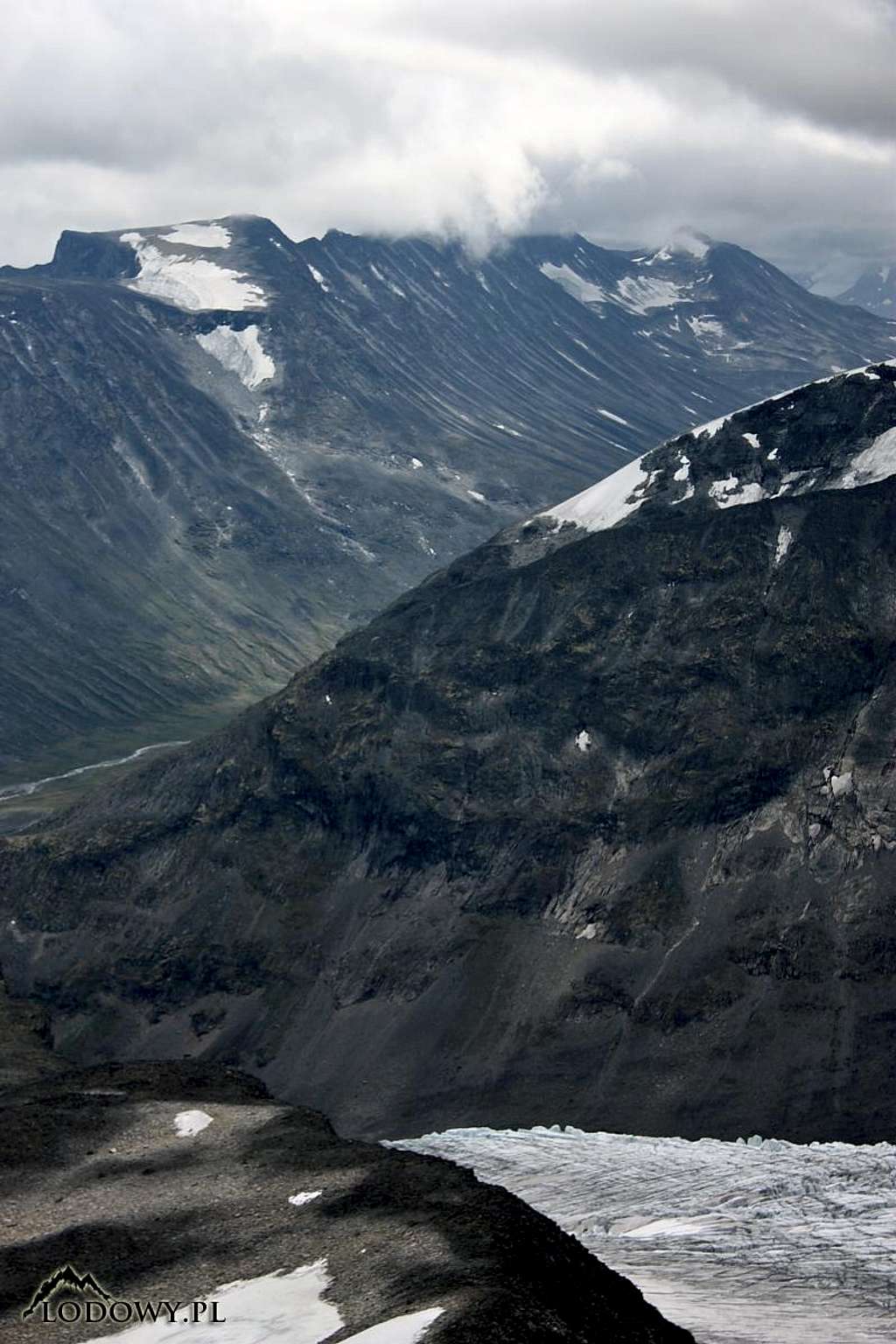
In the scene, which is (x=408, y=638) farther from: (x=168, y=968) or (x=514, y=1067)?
(x=514, y=1067)

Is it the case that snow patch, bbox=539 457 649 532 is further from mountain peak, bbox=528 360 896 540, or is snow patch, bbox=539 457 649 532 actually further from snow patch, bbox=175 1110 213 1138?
snow patch, bbox=175 1110 213 1138

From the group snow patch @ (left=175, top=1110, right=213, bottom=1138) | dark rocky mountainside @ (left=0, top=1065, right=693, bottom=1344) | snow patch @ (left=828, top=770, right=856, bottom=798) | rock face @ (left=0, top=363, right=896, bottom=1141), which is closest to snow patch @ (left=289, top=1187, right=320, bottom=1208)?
dark rocky mountainside @ (left=0, top=1065, right=693, bottom=1344)

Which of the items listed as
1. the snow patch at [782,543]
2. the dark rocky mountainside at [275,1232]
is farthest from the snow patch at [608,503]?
the dark rocky mountainside at [275,1232]

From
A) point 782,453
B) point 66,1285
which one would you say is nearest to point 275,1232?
point 66,1285

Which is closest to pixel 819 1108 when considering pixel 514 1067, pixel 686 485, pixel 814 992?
pixel 814 992

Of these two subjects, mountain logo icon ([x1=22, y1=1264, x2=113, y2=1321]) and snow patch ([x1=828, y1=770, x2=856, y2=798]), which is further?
snow patch ([x1=828, y1=770, x2=856, y2=798])

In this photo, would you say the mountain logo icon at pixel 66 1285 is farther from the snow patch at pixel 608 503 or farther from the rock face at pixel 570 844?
the snow patch at pixel 608 503

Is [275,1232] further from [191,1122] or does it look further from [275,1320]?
[191,1122]
